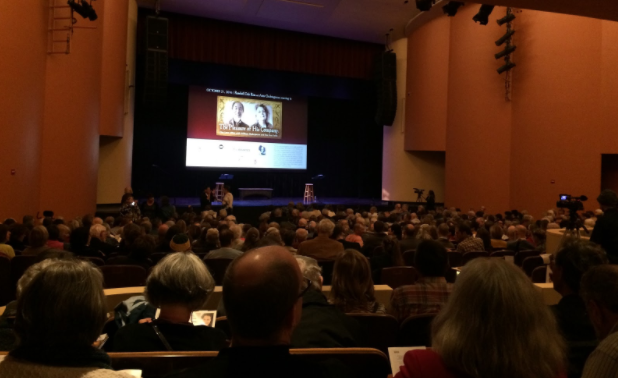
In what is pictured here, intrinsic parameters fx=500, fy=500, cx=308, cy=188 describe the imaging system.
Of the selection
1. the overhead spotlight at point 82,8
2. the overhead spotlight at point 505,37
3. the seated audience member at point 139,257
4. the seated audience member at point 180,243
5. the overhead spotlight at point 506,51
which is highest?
the overhead spotlight at point 505,37

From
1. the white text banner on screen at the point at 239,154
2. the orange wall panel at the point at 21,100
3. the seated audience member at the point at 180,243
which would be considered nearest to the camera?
the seated audience member at the point at 180,243

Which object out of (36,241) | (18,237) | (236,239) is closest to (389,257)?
(236,239)

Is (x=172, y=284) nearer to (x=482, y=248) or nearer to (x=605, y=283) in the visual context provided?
(x=605, y=283)

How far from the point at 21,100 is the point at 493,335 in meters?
8.65

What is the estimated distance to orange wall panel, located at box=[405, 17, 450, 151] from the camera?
14906 millimetres

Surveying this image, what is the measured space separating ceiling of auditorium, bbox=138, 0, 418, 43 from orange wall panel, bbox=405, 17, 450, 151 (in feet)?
2.81

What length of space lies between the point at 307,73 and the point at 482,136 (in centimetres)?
565

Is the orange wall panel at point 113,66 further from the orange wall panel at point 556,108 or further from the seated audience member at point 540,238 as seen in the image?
the orange wall panel at point 556,108

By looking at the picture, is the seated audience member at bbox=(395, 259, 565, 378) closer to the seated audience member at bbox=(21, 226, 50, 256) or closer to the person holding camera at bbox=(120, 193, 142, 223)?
the seated audience member at bbox=(21, 226, 50, 256)

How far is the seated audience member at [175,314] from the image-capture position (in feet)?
6.42

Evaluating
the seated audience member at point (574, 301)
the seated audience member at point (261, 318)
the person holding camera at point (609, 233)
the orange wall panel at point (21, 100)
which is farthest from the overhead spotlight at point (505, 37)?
the seated audience member at point (261, 318)

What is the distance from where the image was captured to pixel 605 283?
1.86 m

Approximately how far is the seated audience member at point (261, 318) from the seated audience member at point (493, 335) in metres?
0.32

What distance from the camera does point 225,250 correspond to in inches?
194
